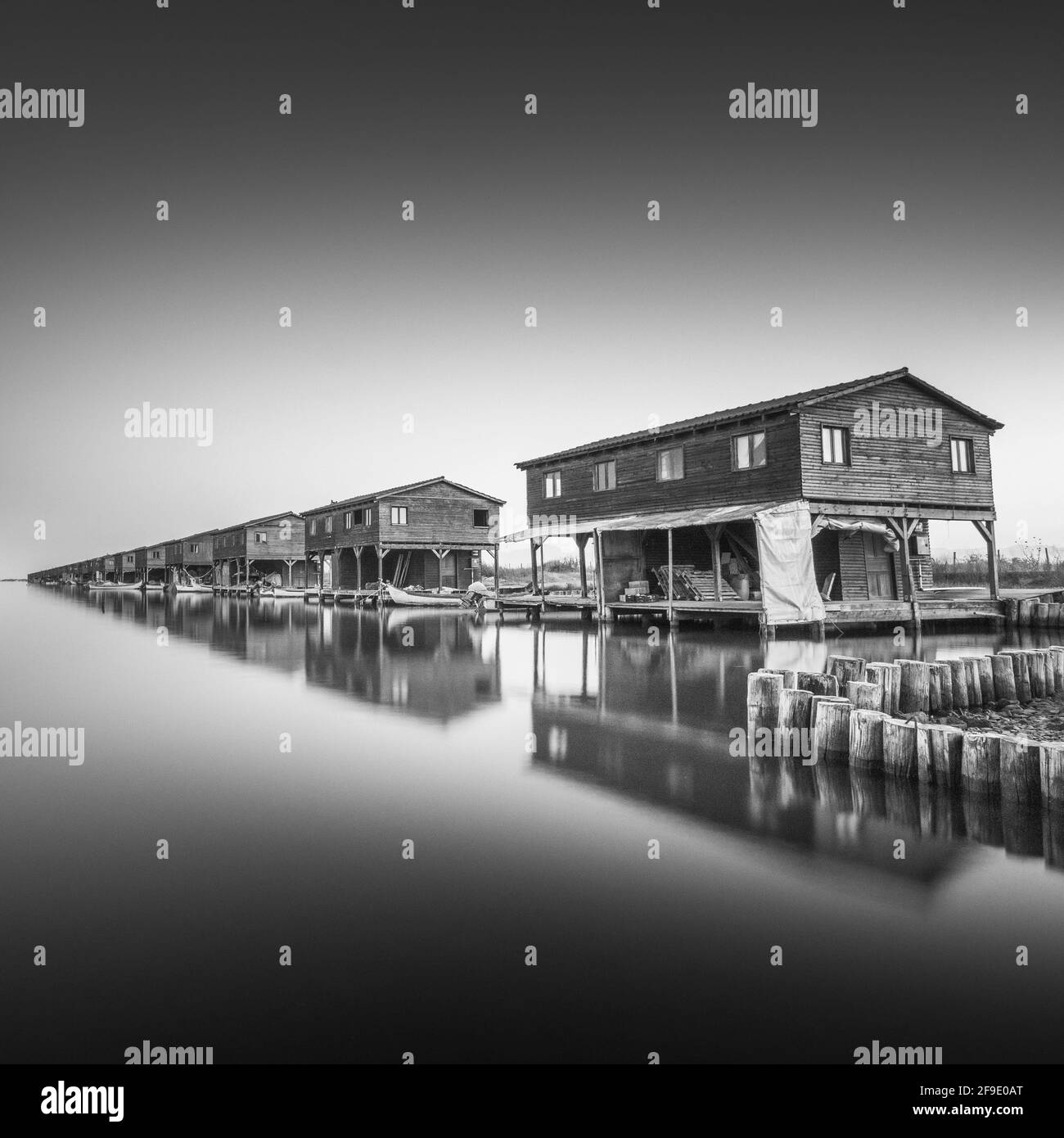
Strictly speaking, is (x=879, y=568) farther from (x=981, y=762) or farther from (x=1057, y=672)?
(x=981, y=762)

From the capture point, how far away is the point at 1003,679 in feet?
34.7

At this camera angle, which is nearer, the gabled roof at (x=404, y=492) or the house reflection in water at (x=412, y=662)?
the house reflection in water at (x=412, y=662)

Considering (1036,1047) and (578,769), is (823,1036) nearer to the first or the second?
(1036,1047)

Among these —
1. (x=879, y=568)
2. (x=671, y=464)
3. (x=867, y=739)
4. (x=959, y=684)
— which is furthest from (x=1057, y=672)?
(x=671, y=464)

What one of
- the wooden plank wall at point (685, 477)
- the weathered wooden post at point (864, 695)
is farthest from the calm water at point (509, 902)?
the wooden plank wall at point (685, 477)

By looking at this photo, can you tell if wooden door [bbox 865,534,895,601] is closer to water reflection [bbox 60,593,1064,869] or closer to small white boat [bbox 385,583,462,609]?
water reflection [bbox 60,593,1064,869]

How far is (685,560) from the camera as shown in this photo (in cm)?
3045

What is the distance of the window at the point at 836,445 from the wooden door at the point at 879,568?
4.63 metres

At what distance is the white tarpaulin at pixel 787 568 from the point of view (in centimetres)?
2152

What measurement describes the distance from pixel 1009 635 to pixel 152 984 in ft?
76.7

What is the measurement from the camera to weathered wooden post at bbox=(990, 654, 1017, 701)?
34.6 ft

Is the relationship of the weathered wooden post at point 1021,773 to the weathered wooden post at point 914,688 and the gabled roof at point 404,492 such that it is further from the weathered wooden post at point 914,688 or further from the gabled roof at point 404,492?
the gabled roof at point 404,492

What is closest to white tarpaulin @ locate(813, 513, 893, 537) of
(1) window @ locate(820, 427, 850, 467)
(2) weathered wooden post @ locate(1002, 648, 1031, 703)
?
(1) window @ locate(820, 427, 850, 467)

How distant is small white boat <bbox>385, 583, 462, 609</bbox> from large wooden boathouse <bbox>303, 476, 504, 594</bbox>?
3.95 feet
